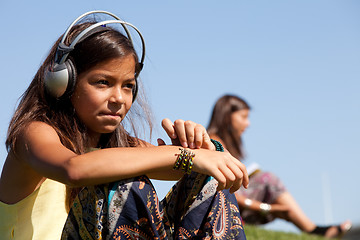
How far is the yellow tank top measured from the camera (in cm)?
222

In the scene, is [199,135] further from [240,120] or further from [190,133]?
[240,120]

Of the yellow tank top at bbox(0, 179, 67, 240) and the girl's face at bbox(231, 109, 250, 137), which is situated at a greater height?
the yellow tank top at bbox(0, 179, 67, 240)

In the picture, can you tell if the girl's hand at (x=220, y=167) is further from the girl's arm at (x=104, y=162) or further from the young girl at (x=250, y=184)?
the young girl at (x=250, y=184)

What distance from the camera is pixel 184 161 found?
77.0 inches

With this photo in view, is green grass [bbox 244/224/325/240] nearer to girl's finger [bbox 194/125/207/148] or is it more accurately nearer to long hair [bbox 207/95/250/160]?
long hair [bbox 207/95/250/160]

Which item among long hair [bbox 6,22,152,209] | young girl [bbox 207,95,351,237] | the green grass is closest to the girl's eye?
long hair [bbox 6,22,152,209]

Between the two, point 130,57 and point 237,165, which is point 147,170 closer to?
point 237,165

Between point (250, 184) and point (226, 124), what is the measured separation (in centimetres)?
87

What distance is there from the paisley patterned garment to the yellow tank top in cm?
33

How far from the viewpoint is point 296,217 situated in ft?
22.1

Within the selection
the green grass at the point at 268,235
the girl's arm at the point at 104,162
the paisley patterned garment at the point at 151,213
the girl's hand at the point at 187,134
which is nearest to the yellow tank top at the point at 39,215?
the girl's arm at the point at 104,162

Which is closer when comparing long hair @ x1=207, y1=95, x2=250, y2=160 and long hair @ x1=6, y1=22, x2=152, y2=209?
long hair @ x1=6, y1=22, x2=152, y2=209

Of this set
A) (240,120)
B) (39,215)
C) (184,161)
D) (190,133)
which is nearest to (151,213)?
(184,161)

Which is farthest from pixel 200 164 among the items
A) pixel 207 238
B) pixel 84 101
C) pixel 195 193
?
pixel 84 101
